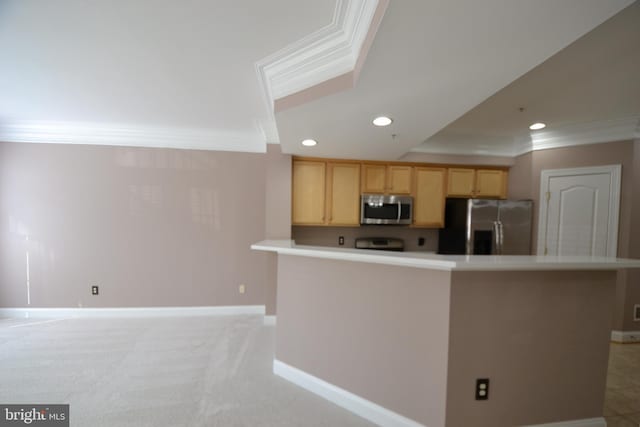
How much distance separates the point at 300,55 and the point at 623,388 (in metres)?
3.65

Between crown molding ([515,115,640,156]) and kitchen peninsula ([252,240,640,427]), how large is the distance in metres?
2.28

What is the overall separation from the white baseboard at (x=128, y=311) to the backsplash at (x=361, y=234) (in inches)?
47.3

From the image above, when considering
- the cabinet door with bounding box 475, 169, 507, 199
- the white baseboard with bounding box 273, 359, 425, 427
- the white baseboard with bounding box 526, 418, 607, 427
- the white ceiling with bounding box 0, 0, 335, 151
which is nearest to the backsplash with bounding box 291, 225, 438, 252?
the cabinet door with bounding box 475, 169, 507, 199

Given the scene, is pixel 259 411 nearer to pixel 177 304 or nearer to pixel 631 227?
pixel 177 304

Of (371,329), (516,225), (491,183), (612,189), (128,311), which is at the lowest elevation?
(128,311)

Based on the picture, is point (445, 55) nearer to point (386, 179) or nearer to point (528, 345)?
point (528, 345)

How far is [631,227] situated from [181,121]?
5.35 m

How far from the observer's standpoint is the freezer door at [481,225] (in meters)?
3.24

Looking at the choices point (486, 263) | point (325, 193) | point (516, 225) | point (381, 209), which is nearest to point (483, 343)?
point (486, 263)

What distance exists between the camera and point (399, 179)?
356cm

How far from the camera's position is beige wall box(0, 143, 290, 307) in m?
3.22

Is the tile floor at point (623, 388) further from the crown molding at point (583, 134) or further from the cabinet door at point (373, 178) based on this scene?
the cabinet door at point (373, 178)

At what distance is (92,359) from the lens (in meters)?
2.35

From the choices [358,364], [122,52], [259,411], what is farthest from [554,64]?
[259,411]
